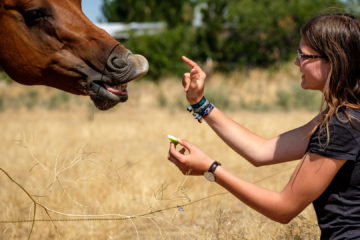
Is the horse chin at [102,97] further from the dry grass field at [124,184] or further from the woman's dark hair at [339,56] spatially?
the woman's dark hair at [339,56]

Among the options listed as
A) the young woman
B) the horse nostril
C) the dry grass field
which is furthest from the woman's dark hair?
the horse nostril

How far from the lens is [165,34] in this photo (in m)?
20.9

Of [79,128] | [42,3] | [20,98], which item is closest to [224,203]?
[42,3]

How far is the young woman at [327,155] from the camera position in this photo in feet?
5.88

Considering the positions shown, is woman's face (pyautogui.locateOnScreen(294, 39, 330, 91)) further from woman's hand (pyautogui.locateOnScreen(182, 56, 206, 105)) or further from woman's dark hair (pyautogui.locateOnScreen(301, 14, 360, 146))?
woman's hand (pyautogui.locateOnScreen(182, 56, 206, 105))

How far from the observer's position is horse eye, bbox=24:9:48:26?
253cm

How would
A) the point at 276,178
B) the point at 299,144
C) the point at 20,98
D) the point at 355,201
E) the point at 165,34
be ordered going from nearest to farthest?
the point at 355,201
the point at 299,144
the point at 276,178
the point at 20,98
the point at 165,34

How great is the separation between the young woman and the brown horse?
77cm

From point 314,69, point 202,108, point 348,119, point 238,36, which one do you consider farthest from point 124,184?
point 238,36

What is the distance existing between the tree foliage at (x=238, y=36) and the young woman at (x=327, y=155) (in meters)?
18.5

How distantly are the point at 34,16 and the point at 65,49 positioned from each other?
267mm

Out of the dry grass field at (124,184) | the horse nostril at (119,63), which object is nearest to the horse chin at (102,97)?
the horse nostril at (119,63)

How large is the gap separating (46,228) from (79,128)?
4806 mm

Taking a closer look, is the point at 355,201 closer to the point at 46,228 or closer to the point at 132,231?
the point at 132,231
